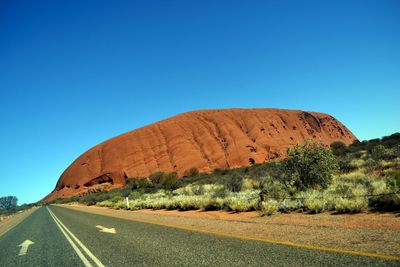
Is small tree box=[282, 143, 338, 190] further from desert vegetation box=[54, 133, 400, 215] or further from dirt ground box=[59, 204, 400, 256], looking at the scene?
dirt ground box=[59, 204, 400, 256]

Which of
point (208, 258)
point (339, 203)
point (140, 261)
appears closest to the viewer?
point (208, 258)

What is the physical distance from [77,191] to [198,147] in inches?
1648

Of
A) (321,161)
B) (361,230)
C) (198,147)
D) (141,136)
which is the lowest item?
(361,230)

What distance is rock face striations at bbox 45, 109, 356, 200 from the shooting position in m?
85.9

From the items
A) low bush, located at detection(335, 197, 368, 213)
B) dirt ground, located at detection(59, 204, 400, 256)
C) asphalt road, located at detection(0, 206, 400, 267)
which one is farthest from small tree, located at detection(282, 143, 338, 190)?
asphalt road, located at detection(0, 206, 400, 267)

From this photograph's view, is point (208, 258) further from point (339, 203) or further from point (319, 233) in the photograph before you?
point (339, 203)

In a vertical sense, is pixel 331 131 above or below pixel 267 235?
above

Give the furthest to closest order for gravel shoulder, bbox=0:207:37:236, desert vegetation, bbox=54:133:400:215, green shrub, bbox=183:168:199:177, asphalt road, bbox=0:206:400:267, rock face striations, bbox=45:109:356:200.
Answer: rock face striations, bbox=45:109:356:200 < green shrub, bbox=183:168:199:177 < gravel shoulder, bbox=0:207:37:236 < desert vegetation, bbox=54:133:400:215 < asphalt road, bbox=0:206:400:267

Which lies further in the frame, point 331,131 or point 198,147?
point 331,131

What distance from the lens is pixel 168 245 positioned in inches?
325

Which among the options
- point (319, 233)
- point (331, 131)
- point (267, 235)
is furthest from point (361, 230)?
point (331, 131)

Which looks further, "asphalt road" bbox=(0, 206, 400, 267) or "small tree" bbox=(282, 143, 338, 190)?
"small tree" bbox=(282, 143, 338, 190)

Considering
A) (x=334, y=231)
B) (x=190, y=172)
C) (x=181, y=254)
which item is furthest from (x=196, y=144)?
(x=181, y=254)

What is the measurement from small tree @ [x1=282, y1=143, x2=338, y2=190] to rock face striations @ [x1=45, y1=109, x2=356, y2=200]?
61.3m
